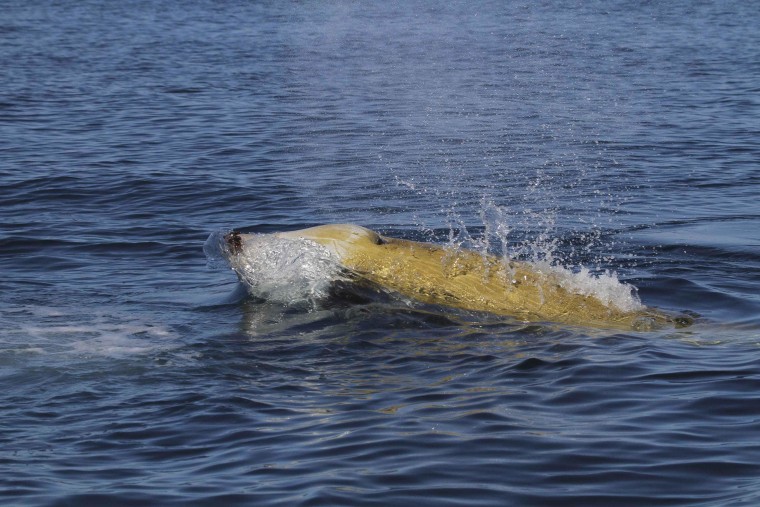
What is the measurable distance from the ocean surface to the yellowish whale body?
18cm

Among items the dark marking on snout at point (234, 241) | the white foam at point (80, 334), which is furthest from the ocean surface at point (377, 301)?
the dark marking on snout at point (234, 241)

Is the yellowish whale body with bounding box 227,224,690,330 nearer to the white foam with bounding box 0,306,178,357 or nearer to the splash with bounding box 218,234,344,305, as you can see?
the splash with bounding box 218,234,344,305

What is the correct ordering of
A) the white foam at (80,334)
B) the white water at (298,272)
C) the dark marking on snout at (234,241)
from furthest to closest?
the dark marking on snout at (234,241), the white water at (298,272), the white foam at (80,334)

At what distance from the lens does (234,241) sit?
9.62 metres

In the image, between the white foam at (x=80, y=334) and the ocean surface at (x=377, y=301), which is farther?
the white foam at (x=80, y=334)

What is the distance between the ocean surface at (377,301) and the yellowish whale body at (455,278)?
0.18 metres

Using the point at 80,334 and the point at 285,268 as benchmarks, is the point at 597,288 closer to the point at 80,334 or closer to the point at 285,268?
the point at 285,268

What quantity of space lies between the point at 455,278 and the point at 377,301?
665 millimetres

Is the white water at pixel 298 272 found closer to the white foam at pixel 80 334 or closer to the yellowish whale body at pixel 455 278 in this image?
the yellowish whale body at pixel 455 278

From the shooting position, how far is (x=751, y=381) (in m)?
7.99

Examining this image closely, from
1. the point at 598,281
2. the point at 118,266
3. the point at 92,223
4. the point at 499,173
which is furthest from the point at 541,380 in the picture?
the point at 499,173

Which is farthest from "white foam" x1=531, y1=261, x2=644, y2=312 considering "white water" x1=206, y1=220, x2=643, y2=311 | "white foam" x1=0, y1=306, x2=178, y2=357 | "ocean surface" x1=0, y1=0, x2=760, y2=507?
"white foam" x1=0, y1=306, x2=178, y2=357

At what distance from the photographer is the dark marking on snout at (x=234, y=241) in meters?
9.58

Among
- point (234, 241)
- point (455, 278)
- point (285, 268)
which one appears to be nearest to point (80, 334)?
point (234, 241)
